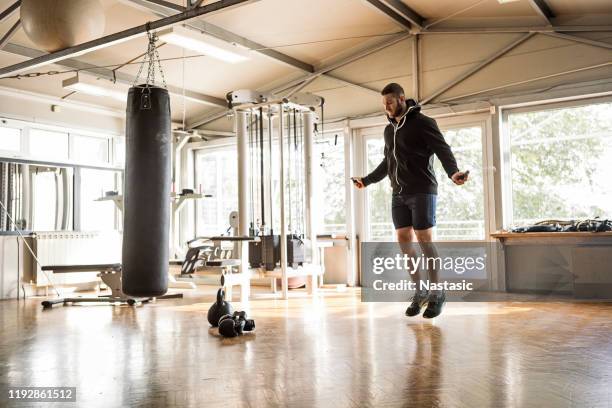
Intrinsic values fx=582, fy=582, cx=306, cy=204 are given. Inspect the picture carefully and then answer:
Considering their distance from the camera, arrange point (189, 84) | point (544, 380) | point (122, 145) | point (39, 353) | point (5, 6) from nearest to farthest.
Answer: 1. point (544, 380)
2. point (39, 353)
3. point (5, 6)
4. point (189, 84)
5. point (122, 145)

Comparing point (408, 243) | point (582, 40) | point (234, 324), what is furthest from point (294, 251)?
point (582, 40)

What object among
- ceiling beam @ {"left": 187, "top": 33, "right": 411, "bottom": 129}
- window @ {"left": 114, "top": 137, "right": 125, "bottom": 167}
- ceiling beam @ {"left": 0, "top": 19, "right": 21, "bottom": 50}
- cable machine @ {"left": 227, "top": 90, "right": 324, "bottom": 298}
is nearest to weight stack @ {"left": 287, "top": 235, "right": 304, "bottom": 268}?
cable machine @ {"left": 227, "top": 90, "right": 324, "bottom": 298}

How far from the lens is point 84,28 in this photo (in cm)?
433

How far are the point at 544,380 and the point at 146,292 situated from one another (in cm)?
202

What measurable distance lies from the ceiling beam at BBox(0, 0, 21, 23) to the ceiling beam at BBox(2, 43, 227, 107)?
72 centimetres

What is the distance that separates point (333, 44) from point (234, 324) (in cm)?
477

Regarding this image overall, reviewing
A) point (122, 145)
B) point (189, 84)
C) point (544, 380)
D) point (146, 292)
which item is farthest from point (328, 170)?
point (544, 380)

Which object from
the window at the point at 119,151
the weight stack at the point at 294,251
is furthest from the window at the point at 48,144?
the weight stack at the point at 294,251

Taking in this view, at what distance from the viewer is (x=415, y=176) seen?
385cm

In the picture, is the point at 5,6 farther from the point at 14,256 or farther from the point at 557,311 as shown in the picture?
the point at 557,311

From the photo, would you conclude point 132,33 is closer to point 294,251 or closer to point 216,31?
point 216,31

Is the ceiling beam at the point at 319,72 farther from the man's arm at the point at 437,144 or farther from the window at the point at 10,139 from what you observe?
the man's arm at the point at 437,144

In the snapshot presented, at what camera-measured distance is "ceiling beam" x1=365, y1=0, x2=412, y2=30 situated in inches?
237

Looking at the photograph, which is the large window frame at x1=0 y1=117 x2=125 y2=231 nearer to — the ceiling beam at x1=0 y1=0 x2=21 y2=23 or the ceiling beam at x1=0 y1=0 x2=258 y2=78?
the ceiling beam at x1=0 y1=0 x2=258 y2=78
